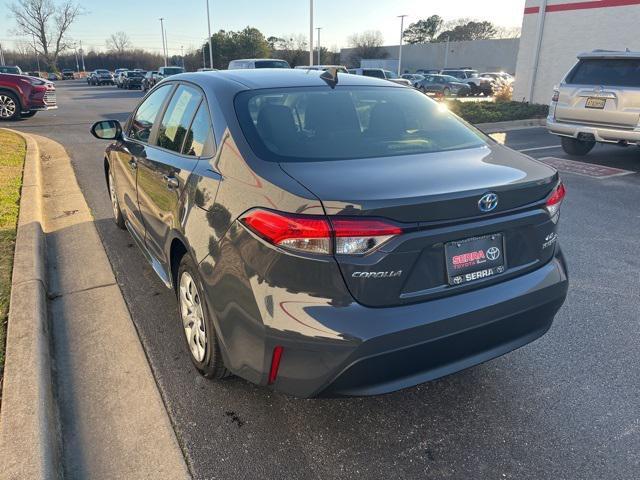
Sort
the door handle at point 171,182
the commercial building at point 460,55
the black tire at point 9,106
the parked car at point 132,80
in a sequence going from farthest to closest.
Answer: the commercial building at point 460,55 → the parked car at point 132,80 → the black tire at point 9,106 → the door handle at point 171,182

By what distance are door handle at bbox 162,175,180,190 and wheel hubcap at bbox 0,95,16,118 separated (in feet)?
48.3

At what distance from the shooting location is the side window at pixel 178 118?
3.10 metres

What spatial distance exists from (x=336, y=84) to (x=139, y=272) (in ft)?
7.87

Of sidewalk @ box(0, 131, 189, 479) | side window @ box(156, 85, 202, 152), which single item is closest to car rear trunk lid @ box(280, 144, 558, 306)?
side window @ box(156, 85, 202, 152)

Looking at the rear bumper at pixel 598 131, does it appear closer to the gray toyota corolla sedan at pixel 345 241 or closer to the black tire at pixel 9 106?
the gray toyota corolla sedan at pixel 345 241

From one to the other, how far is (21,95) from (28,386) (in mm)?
14936

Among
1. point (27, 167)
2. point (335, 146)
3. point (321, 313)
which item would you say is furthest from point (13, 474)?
point (27, 167)

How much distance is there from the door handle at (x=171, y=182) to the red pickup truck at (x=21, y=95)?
47.2 feet

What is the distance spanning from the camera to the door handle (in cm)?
291

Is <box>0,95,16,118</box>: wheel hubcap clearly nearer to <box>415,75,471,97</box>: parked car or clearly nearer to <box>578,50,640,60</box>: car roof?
<box>578,50,640,60</box>: car roof

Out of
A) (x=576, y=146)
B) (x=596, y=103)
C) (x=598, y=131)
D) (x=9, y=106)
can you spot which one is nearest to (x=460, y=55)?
(x=9, y=106)

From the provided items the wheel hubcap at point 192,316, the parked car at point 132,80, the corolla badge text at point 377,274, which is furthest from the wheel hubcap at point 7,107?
the parked car at point 132,80

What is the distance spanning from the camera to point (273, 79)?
10.2ft

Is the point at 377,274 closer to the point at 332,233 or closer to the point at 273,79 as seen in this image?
the point at 332,233
